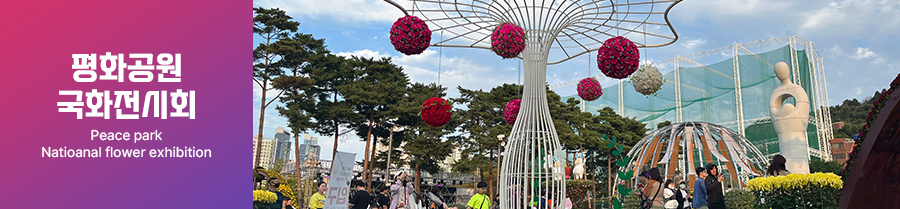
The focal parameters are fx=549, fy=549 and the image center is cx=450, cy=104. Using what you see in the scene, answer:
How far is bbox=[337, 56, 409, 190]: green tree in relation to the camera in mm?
23953

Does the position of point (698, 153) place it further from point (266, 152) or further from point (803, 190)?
point (266, 152)

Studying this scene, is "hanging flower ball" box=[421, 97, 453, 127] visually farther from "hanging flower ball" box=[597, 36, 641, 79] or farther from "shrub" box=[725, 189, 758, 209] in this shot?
"shrub" box=[725, 189, 758, 209]

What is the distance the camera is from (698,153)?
15.3 metres

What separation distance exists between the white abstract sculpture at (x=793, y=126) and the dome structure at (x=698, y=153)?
86 centimetres

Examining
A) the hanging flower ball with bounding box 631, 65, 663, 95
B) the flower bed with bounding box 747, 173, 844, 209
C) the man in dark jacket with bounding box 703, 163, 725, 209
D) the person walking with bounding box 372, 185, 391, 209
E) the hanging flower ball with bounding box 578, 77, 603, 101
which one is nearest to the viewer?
the flower bed with bounding box 747, 173, 844, 209

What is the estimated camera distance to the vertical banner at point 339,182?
5.32 meters

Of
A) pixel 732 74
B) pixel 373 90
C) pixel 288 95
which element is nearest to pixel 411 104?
pixel 373 90

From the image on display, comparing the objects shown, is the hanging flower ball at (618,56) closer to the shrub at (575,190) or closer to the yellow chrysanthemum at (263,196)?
the yellow chrysanthemum at (263,196)

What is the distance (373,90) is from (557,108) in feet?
27.4

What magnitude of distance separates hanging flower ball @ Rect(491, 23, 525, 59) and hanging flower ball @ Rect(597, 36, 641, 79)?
41.7 inches

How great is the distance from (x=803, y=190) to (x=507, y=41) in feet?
9.48

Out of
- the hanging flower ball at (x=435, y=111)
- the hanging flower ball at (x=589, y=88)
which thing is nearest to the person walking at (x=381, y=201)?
the hanging flower ball at (x=435, y=111)

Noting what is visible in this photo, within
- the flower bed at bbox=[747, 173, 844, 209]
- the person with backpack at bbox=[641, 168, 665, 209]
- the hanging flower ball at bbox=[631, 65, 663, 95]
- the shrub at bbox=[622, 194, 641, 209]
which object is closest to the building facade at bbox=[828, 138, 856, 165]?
the shrub at bbox=[622, 194, 641, 209]

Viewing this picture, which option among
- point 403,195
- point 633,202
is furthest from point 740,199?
point 403,195
